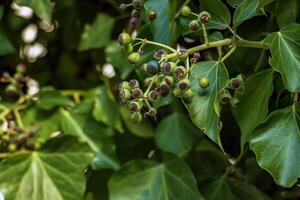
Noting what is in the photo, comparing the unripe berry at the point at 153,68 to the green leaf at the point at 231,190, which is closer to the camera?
the unripe berry at the point at 153,68

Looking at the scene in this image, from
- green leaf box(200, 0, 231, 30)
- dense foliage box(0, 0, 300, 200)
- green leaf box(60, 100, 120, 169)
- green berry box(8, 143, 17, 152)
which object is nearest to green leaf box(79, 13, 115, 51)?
dense foliage box(0, 0, 300, 200)

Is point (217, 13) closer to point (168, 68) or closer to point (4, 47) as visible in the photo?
point (168, 68)

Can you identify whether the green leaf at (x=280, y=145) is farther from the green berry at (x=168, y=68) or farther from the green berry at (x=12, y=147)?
the green berry at (x=12, y=147)

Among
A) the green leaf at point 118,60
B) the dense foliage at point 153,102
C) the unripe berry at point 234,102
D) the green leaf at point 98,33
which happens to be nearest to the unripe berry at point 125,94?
the dense foliage at point 153,102

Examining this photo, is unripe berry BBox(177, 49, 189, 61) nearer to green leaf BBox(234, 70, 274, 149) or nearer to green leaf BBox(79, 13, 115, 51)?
green leaf BBox(234, 70, 274, 149)

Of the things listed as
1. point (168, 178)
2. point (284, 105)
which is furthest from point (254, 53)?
point (168, 178)

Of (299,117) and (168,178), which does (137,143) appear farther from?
(299,117)
